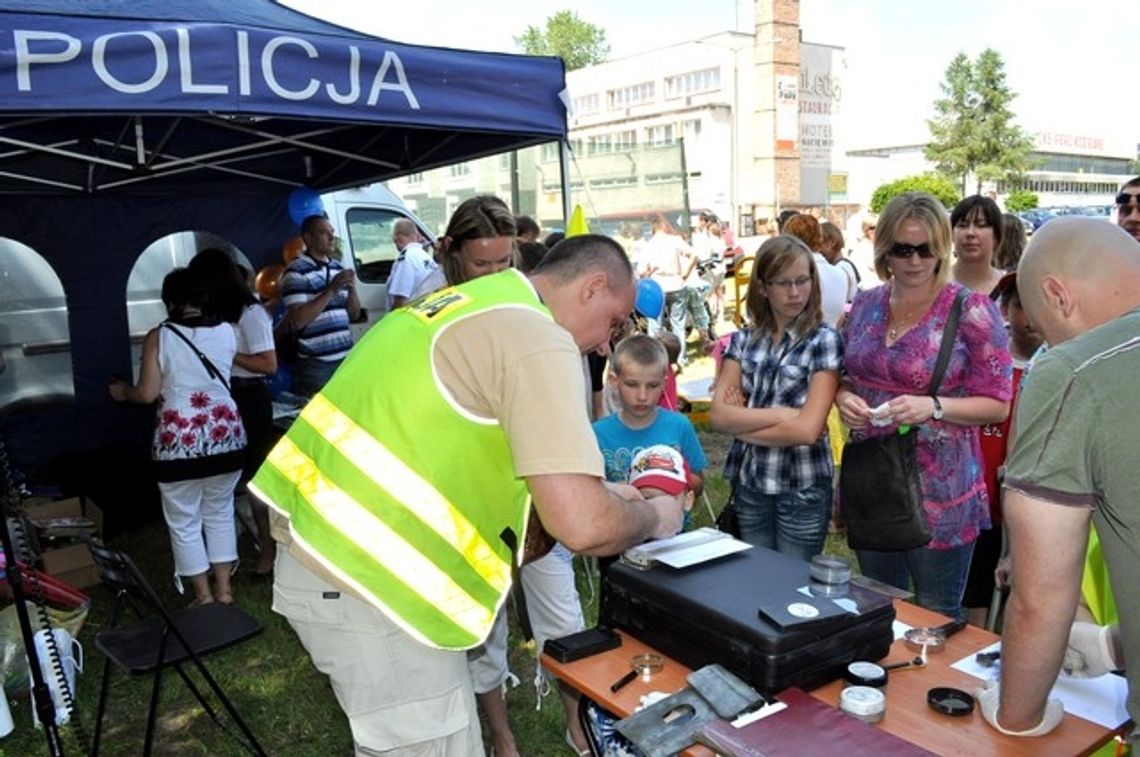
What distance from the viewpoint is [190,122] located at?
5.04 m

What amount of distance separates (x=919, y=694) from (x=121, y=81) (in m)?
2.90

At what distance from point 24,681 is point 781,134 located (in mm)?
42331

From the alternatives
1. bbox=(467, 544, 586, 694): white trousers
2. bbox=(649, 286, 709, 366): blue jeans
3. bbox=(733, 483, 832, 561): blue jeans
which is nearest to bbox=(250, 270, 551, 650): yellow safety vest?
bbox=(467, 544, 586, 694): white trousers

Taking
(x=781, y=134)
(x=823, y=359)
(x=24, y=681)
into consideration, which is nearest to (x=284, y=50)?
(x=823, y=359)

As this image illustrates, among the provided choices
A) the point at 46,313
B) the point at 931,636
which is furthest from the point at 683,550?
the point at 46,313

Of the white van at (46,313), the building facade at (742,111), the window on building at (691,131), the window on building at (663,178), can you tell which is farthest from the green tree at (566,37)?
the white van at (46,313)

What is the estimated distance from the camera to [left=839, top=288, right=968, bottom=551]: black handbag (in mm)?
2748

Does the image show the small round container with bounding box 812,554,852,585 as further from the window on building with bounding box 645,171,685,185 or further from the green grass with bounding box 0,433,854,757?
the window on building with bounding box 645,171,685,185

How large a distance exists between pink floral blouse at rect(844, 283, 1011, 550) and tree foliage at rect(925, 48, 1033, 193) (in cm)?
5847

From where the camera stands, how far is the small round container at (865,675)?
177 centimetres

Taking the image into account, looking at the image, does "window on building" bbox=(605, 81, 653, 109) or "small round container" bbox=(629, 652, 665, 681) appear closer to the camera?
"small round container" bbox=(629, 652, 665, 681)

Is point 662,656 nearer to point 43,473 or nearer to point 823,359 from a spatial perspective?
point 823,359

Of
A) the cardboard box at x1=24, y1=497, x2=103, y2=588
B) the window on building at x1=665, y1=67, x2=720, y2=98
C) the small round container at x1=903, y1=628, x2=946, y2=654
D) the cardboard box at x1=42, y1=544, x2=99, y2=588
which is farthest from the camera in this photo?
the window on building at x1=665, y1=67, x2=720, y2=98

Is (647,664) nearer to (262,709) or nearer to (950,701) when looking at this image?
(950,701)
